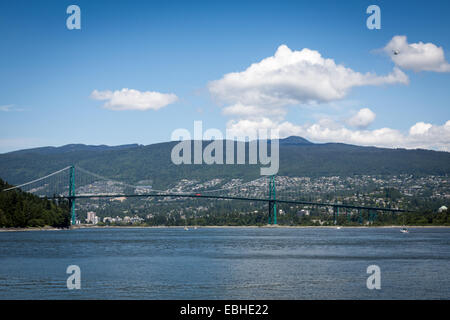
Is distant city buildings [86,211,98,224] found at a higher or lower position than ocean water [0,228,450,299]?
lower

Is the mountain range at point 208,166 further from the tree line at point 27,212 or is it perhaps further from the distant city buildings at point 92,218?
the tree line at point 27,212

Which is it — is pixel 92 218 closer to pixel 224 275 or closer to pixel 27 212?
pixel 27 212

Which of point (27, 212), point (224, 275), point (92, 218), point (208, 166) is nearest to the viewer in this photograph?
point (224, 275)

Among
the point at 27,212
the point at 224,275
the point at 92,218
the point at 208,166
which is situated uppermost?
the point at 208,166

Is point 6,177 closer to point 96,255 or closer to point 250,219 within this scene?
point 250,219

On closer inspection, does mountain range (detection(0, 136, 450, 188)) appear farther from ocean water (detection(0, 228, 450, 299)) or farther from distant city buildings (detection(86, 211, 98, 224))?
ocean water (detection(0, 228, 450, 299))

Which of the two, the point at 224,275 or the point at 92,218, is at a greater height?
the point at 224,275

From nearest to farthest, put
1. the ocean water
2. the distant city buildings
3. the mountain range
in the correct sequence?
the ocean water, the distant city buildings, the mountain range

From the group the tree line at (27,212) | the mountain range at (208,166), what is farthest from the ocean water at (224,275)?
the mountain range at (208,166)

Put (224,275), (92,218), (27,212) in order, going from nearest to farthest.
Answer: (224,275) → (27,212) → (92,218)

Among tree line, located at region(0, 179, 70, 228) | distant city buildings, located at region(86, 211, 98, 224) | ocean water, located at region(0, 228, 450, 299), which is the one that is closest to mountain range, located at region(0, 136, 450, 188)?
distant city buildings, located at region(86, 211, 98, 224)

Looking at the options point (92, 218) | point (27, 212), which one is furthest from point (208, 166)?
point (27, 212)
